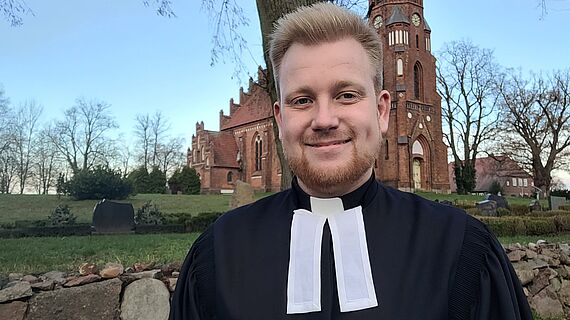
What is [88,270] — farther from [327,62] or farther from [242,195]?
[242,195]

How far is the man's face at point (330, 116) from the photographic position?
145cm

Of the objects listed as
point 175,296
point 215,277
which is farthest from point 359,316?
point 175,296

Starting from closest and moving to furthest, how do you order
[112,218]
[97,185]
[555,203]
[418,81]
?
[112,218] < [555,203] < [97,185] < [418,81]

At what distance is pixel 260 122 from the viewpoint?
44594mm

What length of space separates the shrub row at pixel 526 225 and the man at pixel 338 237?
1035 cm

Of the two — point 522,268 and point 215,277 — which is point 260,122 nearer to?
point 522,268

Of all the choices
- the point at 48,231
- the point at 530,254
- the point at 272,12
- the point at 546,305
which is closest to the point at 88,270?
the point at 272,12

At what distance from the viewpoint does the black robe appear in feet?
4.34

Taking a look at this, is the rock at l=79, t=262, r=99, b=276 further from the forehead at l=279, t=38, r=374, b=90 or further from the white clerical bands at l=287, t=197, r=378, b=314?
the forehead at l=279, t=38, r=374, b=90

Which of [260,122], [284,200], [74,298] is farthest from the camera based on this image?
[260,122]

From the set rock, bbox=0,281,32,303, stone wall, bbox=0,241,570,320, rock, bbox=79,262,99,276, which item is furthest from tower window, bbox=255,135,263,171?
rock, bbox=0,281,32,303

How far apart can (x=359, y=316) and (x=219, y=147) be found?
47372 mm

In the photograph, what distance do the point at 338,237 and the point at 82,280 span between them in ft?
11.1

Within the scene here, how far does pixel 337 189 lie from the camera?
1508 millimetres
